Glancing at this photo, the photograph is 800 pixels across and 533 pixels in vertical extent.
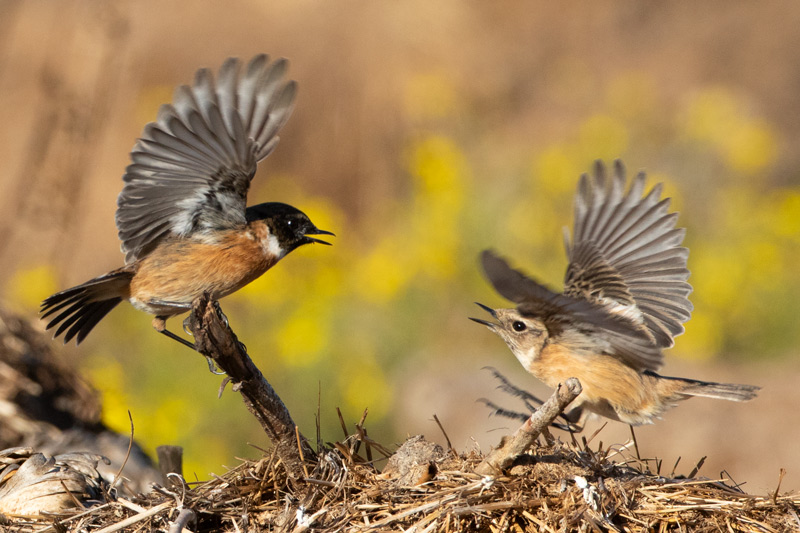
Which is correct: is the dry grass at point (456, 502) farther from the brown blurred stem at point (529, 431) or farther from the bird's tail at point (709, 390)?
the bird's tail at point (709, 390)

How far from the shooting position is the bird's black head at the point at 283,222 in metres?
5.64

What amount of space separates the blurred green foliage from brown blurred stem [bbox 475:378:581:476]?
4.06 metres

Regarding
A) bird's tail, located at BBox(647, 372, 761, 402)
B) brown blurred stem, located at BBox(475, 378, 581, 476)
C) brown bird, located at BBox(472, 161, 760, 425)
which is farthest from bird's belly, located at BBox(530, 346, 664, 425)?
brown blurred stem, located at BBox(475, 378, 581, 476)

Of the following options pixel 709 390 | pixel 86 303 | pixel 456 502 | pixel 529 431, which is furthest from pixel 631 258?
pixel 86 303

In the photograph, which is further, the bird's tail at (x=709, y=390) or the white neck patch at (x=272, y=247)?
the white neck patch at (x=272, y=247)

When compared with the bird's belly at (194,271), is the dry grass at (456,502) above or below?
below

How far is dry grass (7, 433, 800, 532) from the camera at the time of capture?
3.46 metres

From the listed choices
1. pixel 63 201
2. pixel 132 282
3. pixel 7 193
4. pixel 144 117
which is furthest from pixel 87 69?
pixel 132 282

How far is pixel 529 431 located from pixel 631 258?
2.01 m

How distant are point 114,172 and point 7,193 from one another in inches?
73.5

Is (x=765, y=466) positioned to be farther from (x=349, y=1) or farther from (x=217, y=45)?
(x=349, y=1)

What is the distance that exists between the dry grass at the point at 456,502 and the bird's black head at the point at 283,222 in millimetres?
2029

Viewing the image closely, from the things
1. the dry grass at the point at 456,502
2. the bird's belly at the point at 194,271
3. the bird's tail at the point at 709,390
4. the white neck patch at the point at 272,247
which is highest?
the bird's tail at the point at 709,390

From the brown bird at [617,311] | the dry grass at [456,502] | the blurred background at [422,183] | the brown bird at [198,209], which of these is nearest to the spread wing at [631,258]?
the brown bird at [617,311]
